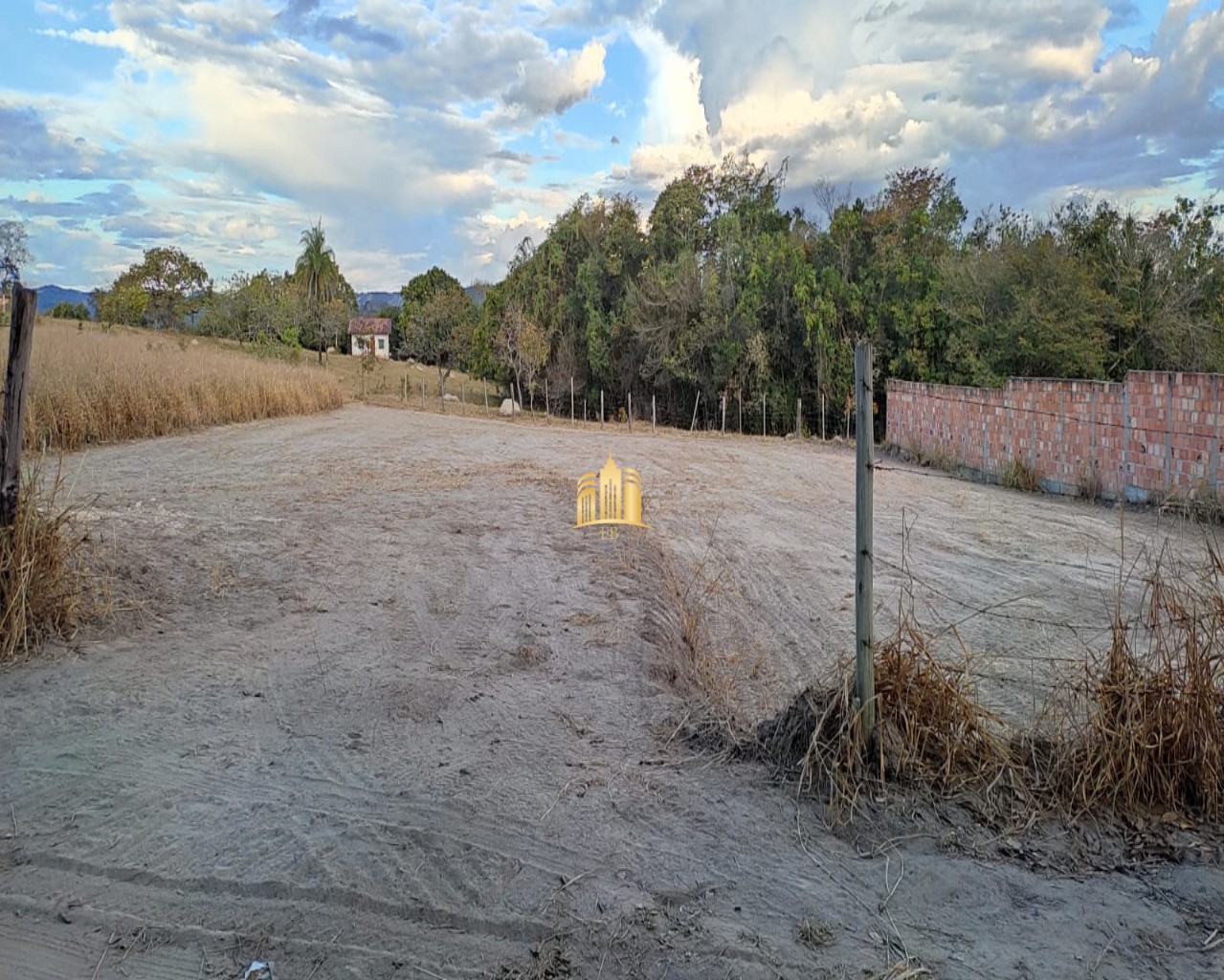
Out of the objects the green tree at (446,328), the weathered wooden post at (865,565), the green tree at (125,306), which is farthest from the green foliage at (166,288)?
the weathered wooden post at (865,565)

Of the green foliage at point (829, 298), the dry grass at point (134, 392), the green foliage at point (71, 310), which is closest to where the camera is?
the dry grass at point (134, 392)

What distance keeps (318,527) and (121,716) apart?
3.70 meters

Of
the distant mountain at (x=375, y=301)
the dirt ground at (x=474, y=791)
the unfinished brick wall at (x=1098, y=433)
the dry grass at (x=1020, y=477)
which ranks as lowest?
the dirt ground at (x=474, y=791)

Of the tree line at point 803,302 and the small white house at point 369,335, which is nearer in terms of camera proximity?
the tree line at point 803,302

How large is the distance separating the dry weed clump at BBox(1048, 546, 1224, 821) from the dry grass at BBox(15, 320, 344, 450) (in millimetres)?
9921

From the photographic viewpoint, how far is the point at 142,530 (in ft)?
23.0

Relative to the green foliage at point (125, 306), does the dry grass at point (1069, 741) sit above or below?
below

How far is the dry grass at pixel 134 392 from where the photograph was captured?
12.4m

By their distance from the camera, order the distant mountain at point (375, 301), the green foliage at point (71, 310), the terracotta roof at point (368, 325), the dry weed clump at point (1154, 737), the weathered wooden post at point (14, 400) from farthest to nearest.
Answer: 1. the distant mountain at point (375, 301)
2. the terracotta roof at point (368, 325)
3. the green foliage at point (71, 310)
4. the weathered wooden post at point (14, 400)
5. the dry weed clump at point (1154, 737)

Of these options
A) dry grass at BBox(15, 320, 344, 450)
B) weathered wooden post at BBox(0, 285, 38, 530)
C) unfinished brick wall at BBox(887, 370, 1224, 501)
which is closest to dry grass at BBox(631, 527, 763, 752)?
unfinished brick wall at BBox(887, 370, 1224, 501)

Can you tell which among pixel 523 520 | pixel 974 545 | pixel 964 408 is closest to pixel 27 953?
pixel 523 520

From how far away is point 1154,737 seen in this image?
3.34 m

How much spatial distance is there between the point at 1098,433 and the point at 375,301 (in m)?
72.2

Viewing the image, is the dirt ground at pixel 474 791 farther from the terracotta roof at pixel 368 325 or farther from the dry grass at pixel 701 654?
the terracotta roof at pixel 368 325
